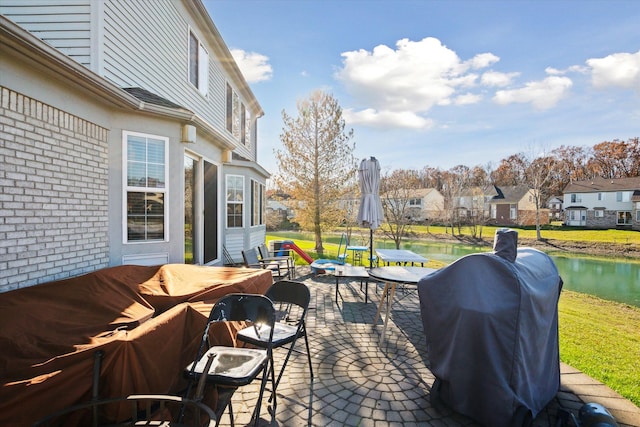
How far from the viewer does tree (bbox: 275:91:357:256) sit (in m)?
14.8

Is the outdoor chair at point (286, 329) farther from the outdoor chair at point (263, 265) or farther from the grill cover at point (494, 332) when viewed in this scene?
the outdoor chair at point (263, 265)

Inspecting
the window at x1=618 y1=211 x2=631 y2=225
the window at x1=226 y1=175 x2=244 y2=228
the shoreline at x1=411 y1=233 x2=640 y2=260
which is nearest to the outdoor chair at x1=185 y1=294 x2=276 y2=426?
the window at x1=226 y1=175 x2=244 y2=228

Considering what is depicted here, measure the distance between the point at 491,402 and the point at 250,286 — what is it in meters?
2.77

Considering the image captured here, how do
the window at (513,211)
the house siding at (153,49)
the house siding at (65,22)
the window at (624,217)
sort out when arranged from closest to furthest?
the house siding at (65,22)
the house siding at (153,49)
the window at (624,217)
the window at (513,211)

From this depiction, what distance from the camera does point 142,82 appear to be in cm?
618

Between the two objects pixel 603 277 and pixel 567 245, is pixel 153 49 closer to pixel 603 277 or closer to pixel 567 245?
pixel 603 277

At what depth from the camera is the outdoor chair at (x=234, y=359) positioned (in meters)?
1.99

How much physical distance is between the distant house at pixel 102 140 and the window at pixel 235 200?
5.30ft

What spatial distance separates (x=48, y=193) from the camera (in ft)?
11.2

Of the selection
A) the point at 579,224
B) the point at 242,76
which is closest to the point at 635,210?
the point at 579,224

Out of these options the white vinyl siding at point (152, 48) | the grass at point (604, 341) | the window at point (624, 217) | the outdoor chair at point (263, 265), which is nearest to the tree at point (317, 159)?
the white vinyl siding at point (152, 48)

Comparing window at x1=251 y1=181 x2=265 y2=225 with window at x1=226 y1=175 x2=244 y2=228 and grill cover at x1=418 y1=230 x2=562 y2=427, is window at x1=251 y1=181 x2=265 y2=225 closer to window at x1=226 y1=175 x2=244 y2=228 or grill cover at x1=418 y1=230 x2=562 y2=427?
window at x1=226 y1=175 x2=244 y2=228

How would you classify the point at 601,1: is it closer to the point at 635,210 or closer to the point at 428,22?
the point at 428,22

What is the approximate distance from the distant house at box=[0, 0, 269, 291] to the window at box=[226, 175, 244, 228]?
161cm
